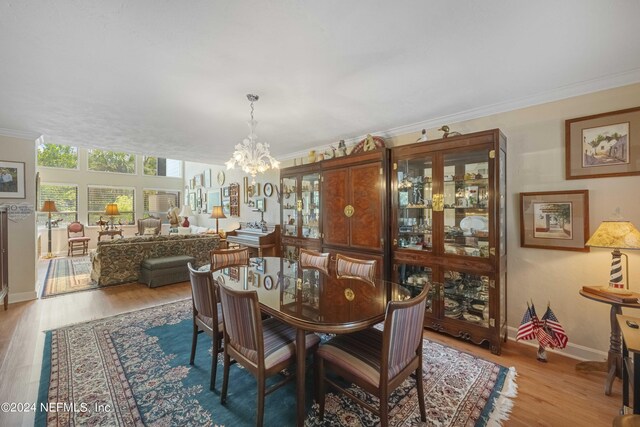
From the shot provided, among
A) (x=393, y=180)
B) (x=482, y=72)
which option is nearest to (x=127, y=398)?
(x=393, y=180)

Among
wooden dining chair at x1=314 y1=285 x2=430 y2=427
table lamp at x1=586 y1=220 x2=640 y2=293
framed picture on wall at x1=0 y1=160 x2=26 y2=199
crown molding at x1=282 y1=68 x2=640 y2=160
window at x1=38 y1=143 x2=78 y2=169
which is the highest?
window at x1=38 y1=143 x2=78 y2=169

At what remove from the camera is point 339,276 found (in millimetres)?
2561

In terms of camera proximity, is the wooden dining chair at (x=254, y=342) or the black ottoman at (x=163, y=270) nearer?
the wooden dining chair at (x=254, y=342)

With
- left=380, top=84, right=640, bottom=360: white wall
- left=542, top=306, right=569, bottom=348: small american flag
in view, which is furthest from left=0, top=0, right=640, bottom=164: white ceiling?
left=542, top=306, right=569, bottom=348: small american flag

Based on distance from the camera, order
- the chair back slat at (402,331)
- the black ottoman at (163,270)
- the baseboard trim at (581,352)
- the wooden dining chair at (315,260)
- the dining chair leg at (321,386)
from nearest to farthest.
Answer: the chair back slat at (402,331) → the dining chair leg at (321,386) → the baseboard trim at (581,352) → the wooden dining chair at (315,260) → the black ottoman at (163,270)

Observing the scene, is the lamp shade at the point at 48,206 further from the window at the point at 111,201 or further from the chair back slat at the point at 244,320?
the chair back slat at the point at 244,320

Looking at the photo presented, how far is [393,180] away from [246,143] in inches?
69.2

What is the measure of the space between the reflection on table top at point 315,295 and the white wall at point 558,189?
1.66 m

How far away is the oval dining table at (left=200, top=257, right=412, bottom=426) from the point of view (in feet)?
5.10

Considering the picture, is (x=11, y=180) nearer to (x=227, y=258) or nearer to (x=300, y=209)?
(x=227, y=258)

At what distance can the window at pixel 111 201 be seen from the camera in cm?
816

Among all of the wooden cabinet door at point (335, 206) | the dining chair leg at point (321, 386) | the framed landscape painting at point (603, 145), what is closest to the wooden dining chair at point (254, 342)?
the dining chair leg at point (321, 386)

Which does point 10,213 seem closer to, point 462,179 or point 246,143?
point 246,143

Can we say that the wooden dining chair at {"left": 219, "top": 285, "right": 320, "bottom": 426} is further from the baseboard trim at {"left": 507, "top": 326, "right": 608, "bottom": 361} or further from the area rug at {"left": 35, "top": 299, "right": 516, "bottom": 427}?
the baseboard trim at {"left": 507, "top": 326, "right": 608, "bottom": 361}
